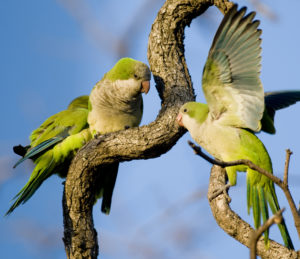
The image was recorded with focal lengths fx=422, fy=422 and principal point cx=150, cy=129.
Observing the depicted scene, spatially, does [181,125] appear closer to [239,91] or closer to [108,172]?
[239,91]

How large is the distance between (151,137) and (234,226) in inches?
38.3

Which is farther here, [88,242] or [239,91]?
[88,242]

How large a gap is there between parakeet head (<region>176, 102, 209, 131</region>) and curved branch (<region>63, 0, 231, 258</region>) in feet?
0.40

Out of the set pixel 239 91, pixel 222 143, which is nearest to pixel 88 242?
pixel 222 143

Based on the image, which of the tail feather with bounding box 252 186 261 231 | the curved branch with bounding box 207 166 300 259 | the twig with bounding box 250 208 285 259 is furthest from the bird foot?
the twig with bounding box 250 208 285 259

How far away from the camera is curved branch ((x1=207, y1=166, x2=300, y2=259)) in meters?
3.12

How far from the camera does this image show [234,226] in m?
3.37

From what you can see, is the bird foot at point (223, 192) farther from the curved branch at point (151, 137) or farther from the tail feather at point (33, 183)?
the tail feather at point (33, 183)

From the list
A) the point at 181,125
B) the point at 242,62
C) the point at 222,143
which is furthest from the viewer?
the point at 181,125

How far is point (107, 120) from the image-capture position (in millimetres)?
4047

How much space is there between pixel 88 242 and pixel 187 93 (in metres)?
1.55

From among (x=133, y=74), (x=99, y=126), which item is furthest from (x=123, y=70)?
(x=99, y=126)

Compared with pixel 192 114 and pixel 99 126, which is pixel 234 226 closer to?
pixel 192 114

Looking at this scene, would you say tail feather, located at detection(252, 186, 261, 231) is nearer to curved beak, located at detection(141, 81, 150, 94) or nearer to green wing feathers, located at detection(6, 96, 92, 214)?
curved beak, located at detection(141, 81, 150, 94)
